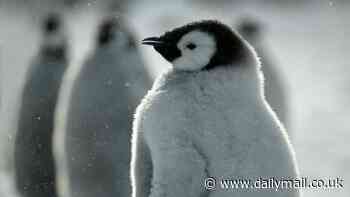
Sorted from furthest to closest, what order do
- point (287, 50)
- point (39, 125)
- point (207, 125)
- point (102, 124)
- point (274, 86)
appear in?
1. point (287, 50)
2. point (274, 86)
3. point (39, 125)
4. point (102, 124)
5. point (207, 125)

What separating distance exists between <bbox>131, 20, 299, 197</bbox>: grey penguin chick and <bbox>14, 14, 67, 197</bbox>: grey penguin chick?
104 inches

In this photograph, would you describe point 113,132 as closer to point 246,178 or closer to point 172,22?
point 246,178

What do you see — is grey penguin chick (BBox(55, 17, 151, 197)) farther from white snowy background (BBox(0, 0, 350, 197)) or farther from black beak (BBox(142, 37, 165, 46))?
black beak (BBox(142, 37, 165, 46))

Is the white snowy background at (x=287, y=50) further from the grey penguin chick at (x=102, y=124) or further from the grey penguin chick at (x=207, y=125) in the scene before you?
the grey penguin chick at (x=207, y=125)

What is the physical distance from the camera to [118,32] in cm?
651

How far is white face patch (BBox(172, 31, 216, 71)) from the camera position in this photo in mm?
3432

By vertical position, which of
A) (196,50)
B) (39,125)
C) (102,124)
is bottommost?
(196,50)

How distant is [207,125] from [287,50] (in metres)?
13.6

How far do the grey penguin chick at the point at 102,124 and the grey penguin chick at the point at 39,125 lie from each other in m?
0.48

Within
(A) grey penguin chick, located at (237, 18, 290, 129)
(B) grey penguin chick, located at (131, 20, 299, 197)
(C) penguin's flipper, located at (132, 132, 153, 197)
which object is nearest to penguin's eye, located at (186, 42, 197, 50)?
(B) grey penguin chick, located at (131, 20, 299, 197)

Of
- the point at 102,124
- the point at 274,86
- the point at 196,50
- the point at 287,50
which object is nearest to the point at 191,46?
the point at 196,50

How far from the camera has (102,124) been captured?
18.3 feet

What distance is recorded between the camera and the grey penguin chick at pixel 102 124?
214 inches

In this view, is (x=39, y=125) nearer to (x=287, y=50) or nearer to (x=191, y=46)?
(x=191, y=46)
